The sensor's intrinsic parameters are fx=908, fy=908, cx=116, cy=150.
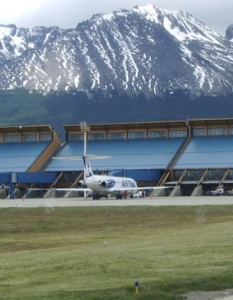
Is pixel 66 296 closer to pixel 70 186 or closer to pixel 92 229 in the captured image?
pixel 92 229

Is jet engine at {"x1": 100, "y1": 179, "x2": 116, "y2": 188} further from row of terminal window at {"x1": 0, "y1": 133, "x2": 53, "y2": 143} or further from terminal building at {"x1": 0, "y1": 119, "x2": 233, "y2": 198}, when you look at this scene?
row of terminal window at {"x1": 0, "y1": 133, "x2": 53, "y2": 143}

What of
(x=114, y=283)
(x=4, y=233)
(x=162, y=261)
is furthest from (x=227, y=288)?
(x=4, y=233)

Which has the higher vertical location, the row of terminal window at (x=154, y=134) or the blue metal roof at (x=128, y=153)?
the row of terminal window at (x=154, y=134)

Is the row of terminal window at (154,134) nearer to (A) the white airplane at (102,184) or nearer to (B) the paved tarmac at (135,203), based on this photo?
(A) the white airplane at (102,184)

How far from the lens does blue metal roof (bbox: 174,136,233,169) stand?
5157 inches

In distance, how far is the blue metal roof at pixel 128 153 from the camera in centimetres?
13625

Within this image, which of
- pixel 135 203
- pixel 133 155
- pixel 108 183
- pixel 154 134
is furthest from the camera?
pixel 154 134

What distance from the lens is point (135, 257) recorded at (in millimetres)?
31938

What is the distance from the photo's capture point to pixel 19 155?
486ft

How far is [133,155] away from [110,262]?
358 feet

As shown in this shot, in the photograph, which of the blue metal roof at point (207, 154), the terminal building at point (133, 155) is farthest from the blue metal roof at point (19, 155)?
the blue metal roof at point (207, 154)

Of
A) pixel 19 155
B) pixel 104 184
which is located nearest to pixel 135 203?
pixel 104 184

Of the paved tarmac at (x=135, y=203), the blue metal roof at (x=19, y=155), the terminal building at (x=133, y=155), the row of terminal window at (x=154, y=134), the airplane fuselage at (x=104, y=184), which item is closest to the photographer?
the paved tarmac at (x=135, y=203)

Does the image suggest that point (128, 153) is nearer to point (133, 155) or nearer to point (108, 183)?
point (133, 155)
